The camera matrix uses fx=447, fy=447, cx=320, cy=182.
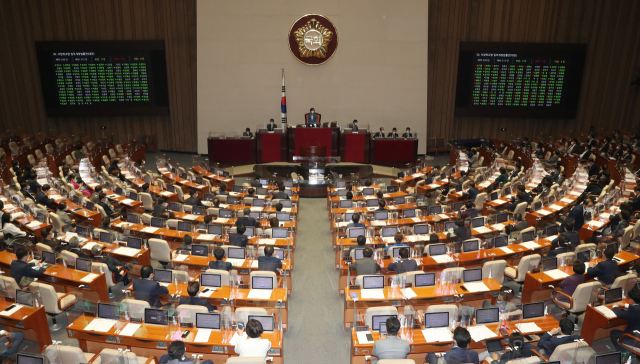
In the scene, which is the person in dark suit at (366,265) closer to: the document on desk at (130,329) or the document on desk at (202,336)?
the document on desk at (202,336)

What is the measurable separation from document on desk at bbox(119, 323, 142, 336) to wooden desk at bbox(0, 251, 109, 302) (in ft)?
6.50

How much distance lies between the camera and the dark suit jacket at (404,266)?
26.6ft

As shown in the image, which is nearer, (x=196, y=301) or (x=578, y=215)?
(x=196, y=301)

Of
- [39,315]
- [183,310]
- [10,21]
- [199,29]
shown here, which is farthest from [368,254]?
[10,21]

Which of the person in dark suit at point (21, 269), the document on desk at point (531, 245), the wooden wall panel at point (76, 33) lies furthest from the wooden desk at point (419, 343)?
the wooden wall panel at point (76, 33)

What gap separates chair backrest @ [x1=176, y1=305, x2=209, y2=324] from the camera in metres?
6.63

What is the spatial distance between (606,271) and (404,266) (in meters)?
3.61

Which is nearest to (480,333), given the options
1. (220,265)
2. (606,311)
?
(606,311)

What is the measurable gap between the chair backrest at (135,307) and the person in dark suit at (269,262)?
2341 mm

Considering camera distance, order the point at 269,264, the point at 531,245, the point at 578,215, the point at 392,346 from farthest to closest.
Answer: the point at 578,215
the point at 531,245
the point at 269,264
the point at 392,346

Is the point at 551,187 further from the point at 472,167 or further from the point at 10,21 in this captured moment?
the point at 10,21

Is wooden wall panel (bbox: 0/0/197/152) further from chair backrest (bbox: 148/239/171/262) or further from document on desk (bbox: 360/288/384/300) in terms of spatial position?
document on desk (bbox: 360/288/384/300)

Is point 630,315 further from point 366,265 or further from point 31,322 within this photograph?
point 31,322

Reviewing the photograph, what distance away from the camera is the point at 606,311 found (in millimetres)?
7074
